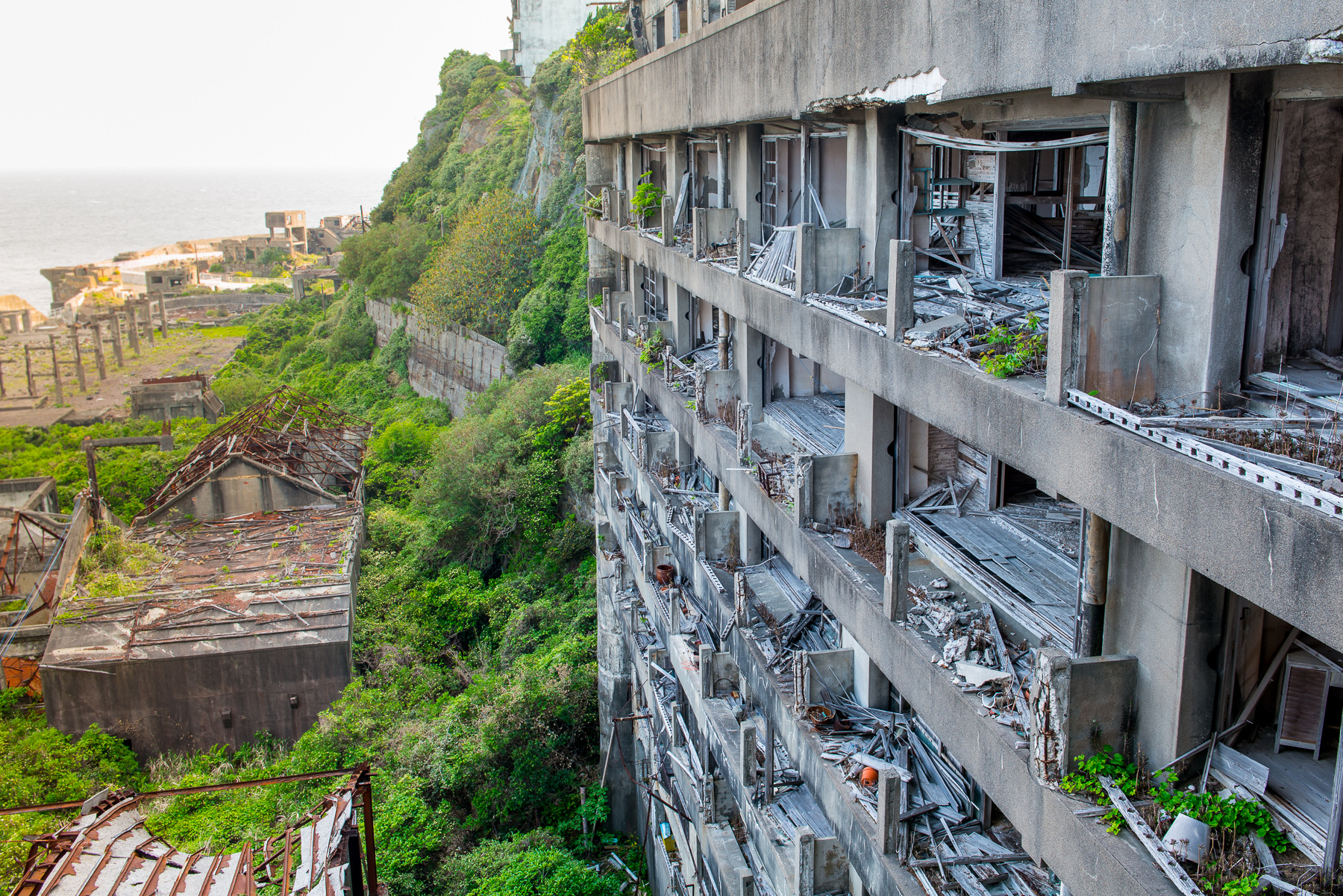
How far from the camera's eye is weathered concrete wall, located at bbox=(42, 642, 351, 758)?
1093 inches

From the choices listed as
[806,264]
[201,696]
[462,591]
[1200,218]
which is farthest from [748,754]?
[462,591]

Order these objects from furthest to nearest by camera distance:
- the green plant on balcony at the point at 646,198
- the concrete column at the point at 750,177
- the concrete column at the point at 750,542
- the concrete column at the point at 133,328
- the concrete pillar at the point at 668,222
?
the concrete column at the point at 133,328, the green plant on balcony at the point at 646,198, the concrete pillar at the point at 668,222, the concrete column at the point at 750,177, the concrete column at the point at 750,542

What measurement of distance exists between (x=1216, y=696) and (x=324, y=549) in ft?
104

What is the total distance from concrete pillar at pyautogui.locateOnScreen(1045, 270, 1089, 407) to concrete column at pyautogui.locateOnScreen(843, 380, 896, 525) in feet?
15.1

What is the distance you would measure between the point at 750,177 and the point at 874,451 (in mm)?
6838

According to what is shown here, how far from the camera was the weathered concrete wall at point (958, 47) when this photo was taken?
578 centimetres

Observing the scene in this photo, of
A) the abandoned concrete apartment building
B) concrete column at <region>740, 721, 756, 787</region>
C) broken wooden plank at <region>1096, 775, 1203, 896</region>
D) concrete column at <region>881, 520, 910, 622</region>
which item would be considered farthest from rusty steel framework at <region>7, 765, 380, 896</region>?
broken wooden plank at <region>1096, 775, 1203, 896</region>

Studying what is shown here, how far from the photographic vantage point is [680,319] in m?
21.2

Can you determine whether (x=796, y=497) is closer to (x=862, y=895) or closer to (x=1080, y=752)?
(x=862, y=895)

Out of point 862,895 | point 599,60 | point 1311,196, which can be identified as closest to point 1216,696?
point 1311,196

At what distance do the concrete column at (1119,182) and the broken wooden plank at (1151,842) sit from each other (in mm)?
3645

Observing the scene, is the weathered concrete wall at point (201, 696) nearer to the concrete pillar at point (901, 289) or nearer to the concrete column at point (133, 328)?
the concrete pillar at point (901, 289)

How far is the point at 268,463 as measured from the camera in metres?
39.5

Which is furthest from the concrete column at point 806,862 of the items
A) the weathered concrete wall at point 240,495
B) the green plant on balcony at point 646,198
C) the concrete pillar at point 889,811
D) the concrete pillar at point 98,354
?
the concrete pillar at point 98,354
